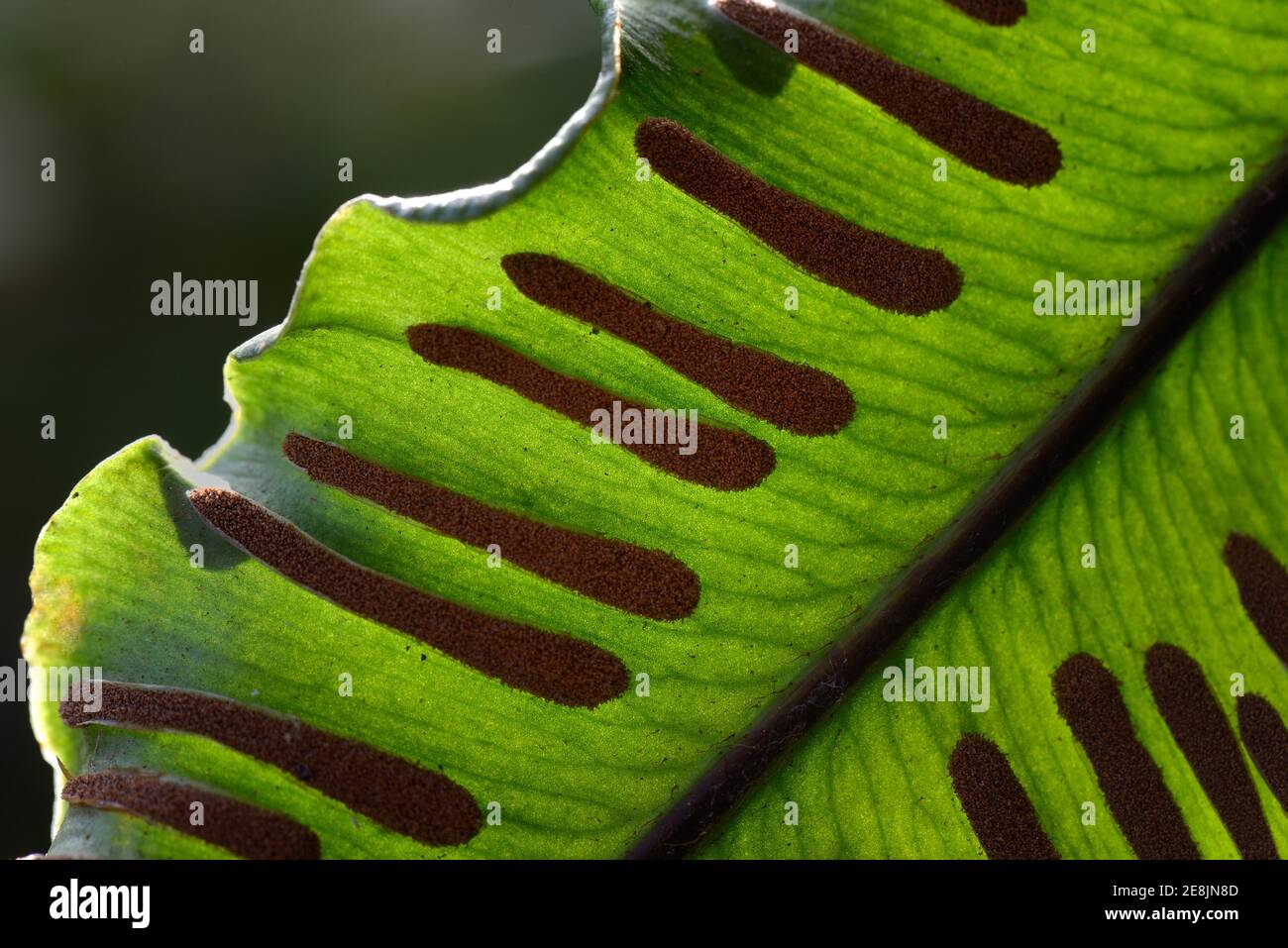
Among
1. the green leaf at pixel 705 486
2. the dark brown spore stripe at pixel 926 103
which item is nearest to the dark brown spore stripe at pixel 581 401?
the green leaf at pixel 705 486

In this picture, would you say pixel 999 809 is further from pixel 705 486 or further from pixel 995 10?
pixel 995 10

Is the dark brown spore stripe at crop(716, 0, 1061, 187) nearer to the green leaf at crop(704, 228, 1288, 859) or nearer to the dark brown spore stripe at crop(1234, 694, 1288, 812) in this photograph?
the green leaf at crop(704, 228, 1288, 859)

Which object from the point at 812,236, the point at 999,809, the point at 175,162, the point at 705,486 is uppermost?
the point at 175,162

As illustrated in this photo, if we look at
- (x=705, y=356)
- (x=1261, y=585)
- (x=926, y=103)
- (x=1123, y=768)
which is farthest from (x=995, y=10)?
(x=1123, y=768)

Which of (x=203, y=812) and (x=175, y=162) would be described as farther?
(x=175, y=162)

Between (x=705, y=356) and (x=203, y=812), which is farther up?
(x=705, y=356)

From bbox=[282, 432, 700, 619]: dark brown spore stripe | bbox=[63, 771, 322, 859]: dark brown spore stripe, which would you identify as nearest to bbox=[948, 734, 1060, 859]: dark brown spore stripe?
bbox=[282, 432, 700, 619]: dark brown spore stripe

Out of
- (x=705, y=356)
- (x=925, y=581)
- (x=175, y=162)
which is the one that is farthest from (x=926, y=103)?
(x=175, y=162)
